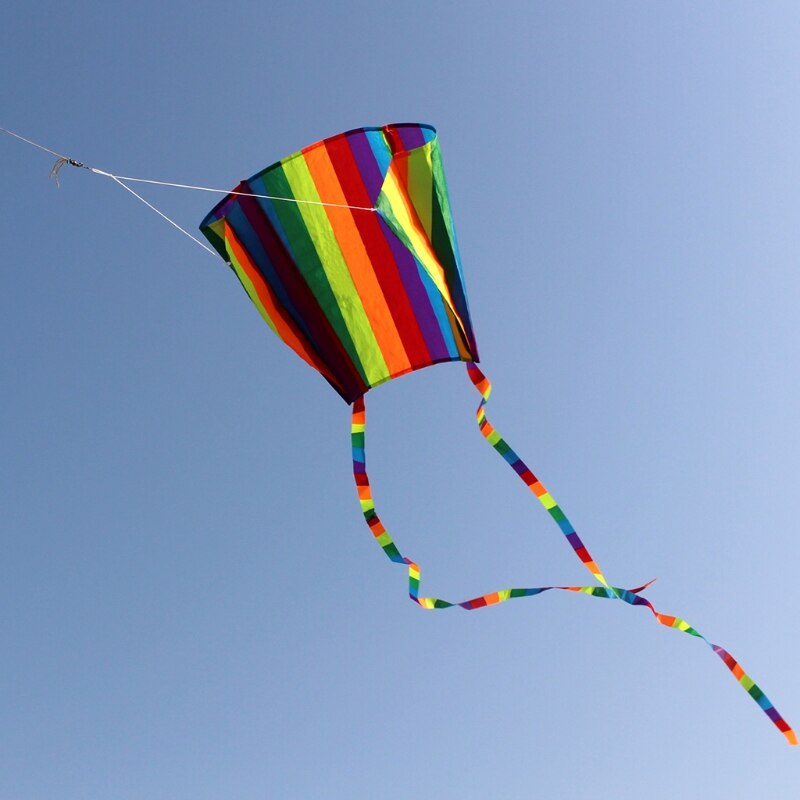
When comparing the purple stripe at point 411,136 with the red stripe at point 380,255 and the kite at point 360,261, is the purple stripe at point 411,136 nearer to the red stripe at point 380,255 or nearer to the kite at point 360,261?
the kite at point 360,261

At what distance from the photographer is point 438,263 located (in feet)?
20.0

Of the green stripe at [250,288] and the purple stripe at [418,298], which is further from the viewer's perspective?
the green stripe at [250,288]

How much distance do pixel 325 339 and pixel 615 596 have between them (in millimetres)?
2503

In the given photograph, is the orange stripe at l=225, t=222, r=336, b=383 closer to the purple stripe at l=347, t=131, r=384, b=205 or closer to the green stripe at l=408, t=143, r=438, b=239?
the purple stripe at l=347, t=131, r=384, b=205

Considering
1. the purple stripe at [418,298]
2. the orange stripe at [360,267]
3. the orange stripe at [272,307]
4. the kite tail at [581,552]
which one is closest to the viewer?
the kite tail at [581,552]

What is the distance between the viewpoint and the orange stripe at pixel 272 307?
6.07 meters

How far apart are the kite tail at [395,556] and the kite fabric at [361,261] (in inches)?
0.4

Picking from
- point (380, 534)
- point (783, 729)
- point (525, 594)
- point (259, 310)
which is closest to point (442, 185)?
point (259, 310)

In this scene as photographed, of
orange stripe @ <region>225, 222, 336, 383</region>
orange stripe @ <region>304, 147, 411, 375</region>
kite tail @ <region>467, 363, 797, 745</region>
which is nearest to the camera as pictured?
kite tail @ <region>467, 363, 797, 745</region>

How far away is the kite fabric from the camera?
19.0 feet

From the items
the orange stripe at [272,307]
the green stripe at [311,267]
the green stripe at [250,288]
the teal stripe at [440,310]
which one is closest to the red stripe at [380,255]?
the teal stripe at [440,310]

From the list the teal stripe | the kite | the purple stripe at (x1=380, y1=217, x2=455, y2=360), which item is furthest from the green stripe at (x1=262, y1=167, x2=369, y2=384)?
the teal stripe

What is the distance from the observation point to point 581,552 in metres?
5.53

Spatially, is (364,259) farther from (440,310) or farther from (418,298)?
(440,310)
